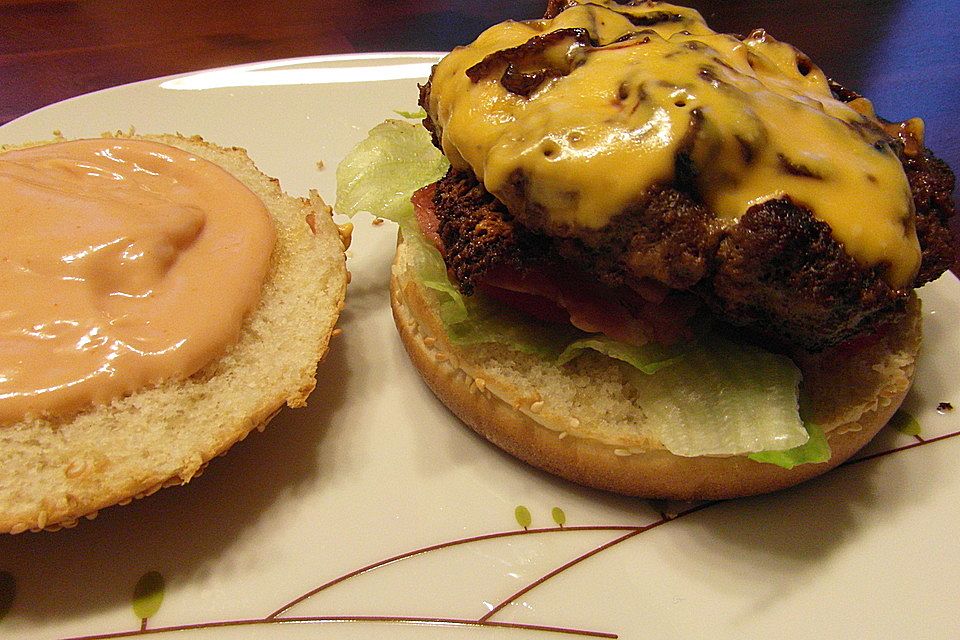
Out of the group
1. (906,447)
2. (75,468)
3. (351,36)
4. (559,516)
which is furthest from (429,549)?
(351,36)

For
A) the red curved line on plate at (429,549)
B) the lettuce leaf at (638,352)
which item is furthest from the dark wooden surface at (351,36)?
the red curved line on plate at (429,549)

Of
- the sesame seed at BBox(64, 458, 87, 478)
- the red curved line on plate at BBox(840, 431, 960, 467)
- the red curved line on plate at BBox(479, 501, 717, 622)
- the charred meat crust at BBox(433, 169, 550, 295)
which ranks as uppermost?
the charred meat crust at BBox(433, 169, 550, 295)

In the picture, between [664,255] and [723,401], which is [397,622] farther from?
[664,255]

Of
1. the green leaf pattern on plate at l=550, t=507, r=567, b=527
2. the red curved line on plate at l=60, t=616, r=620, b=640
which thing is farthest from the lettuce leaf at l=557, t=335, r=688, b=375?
the red curved line on plate at l=60, t=616, r=620, b=640

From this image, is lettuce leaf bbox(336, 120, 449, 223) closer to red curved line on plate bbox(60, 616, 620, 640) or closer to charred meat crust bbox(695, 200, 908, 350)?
charred meat crust bbox(695, 200, 908, 350)

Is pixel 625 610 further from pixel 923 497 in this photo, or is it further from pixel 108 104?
pixel 108 104

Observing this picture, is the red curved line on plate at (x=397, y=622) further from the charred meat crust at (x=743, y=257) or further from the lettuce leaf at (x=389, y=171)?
the lettuce leaf at (x=389, y=171)
